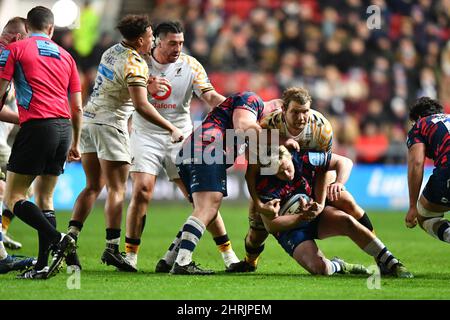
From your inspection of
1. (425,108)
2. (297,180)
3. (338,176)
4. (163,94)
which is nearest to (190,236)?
(297,180)

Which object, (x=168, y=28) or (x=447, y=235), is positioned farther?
(x=168, y=28)

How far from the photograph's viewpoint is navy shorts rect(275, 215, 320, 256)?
25.3ft

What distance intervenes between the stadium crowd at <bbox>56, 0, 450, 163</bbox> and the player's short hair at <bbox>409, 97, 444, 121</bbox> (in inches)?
387

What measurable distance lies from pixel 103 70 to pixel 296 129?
193 cm

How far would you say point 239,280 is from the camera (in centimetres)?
728

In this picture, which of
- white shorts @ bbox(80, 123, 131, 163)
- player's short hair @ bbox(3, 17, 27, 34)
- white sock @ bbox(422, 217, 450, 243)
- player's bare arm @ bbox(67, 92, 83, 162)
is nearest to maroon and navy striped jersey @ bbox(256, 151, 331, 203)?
white sock @ bbox(422, 217, 450, 243)

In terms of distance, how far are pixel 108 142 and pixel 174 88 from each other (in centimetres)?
93

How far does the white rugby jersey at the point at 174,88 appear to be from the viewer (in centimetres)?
862

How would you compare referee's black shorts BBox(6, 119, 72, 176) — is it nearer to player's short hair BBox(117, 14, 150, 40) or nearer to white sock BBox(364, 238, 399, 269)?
player's short hair BBox(117, 14, 150, 40)

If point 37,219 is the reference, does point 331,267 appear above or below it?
below

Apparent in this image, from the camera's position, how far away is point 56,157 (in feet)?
24.4

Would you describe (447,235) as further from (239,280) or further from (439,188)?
(239,280)

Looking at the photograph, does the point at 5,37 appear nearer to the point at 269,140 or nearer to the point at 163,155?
the point at 163,155

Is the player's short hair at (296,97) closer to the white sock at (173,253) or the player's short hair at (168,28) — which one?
the player's short hair at (168,28)
